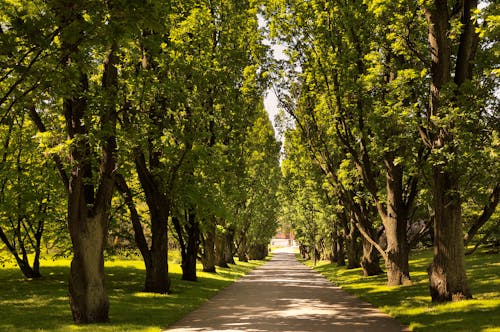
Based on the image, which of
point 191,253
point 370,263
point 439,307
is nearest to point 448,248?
point 439,307

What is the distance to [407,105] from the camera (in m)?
20.4

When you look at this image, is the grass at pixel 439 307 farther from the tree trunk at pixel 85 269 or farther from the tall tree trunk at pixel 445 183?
the tree trunk at pixel 85 269

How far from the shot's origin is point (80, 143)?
12852 mm

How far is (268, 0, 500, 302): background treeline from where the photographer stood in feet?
45.8

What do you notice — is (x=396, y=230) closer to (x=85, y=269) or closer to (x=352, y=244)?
(x=85, y=269)

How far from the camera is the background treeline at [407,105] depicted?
14.0 m

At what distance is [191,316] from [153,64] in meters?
11.5

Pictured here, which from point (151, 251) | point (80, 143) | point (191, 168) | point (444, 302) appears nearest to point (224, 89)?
point (191, 168)

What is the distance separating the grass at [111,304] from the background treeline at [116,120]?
892mm

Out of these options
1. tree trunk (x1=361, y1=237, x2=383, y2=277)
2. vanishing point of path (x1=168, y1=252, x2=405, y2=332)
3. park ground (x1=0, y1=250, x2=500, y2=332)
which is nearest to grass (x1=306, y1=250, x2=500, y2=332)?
park ground (x1=0, y1=250, x2=500, y2=332)

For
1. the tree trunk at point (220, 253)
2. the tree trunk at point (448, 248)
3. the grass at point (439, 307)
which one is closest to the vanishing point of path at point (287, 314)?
the grass at point (439, 307)

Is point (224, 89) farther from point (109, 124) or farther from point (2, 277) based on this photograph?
point (2, 277)

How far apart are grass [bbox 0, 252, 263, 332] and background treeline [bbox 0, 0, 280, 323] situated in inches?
35.1

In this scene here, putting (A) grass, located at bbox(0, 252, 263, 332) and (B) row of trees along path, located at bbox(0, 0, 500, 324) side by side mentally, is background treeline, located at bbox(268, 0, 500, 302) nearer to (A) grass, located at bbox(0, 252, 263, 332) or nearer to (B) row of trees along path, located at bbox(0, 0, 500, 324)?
(B) row of trees along path, located at bbox(0, 0, 500, 324)
